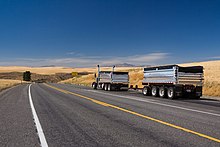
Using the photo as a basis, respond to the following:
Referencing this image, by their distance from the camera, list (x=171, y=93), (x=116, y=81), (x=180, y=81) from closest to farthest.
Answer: (x=180, y=81), (x=171, y=93), (x=116, y=81)

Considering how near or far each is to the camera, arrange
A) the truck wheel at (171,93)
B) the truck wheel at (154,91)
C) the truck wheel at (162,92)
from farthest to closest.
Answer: the truck wheel at (154,91)
the truck wheel at (162,92)
the truck wheel at (171,93)

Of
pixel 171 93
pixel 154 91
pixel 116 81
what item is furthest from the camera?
pixel 116 81

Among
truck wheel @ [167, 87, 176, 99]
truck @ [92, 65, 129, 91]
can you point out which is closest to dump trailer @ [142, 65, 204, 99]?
truck wheel @ [167, 87, 176, 99]

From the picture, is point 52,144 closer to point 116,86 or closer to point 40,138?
point 40,138

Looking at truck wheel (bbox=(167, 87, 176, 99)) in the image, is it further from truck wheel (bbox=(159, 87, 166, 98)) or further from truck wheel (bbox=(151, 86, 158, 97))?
truck wheel (bbox=(151, 86, 158, 97))

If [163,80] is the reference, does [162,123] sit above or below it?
below

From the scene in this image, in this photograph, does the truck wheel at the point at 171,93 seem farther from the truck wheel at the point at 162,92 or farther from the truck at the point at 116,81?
the truck at the point at 116,81

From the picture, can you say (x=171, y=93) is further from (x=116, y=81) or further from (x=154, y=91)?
(x=116, y=81)

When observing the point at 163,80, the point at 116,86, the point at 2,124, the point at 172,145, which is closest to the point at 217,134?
the point at 172,145

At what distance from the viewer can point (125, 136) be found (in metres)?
7.14

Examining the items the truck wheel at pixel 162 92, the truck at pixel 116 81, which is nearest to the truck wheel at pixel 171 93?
the truck wheel at pixel 162 92

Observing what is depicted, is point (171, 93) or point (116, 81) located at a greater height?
point (116, 81)

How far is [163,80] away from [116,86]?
1158 centimetres

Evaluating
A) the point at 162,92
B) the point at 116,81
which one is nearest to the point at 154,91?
the point at 162,92
